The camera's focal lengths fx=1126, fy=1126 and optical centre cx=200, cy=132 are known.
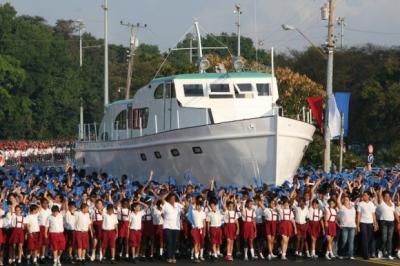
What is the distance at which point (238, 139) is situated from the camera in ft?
105

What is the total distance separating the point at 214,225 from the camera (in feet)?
80.0

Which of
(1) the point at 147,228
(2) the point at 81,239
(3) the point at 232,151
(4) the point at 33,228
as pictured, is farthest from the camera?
(3) the point at 232,151

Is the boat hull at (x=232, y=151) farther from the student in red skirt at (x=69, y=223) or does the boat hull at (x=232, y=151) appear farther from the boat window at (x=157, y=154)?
the student in red skirt at (x=69, y=223)

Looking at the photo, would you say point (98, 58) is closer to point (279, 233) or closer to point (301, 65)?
point (301, 65)

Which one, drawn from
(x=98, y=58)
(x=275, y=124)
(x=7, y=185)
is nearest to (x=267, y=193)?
(x=275, y=124)

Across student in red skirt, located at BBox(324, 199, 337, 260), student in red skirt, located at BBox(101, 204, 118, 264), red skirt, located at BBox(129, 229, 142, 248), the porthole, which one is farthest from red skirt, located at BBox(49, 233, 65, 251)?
the porthole

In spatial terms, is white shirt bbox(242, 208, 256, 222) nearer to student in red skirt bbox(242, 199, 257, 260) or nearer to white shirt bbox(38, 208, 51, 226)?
student in red skirt bbox(242, 199, 257, 260)

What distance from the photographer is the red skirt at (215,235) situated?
24391mm

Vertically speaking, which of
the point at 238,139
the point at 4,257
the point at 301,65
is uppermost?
the point at 301,65

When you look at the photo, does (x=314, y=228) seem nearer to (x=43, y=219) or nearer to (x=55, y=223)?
(x=55, y=223)

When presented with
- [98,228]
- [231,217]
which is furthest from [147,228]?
[231,217]

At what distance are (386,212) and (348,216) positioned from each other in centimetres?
87

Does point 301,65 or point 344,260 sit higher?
point 301,65

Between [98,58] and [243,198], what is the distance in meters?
107
